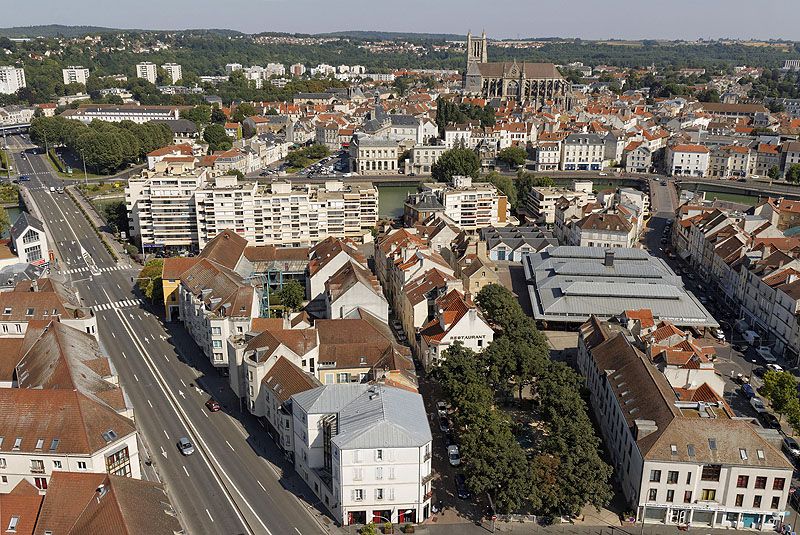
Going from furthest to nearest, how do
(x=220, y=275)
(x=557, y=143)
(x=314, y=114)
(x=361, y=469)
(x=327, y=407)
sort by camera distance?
(x=314, y=114) < (x=557, y=143) < (x=220, y=275) < (x=327, y=407) < (x=361, y=469)

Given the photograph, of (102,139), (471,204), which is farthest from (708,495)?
(102,139)

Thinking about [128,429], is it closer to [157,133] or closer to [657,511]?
[657,511]

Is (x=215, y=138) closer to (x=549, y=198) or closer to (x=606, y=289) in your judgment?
(x=549, y=198)

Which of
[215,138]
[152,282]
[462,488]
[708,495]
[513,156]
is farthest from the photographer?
[215,138]

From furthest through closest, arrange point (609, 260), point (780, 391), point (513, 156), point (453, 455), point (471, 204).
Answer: point (513, 156) < point (471, 204) < point (609, 260) < point (780, 391) < point (453, 455)

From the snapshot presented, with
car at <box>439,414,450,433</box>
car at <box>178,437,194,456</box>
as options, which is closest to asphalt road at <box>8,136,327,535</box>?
car at <box>178,437,194,456</box>

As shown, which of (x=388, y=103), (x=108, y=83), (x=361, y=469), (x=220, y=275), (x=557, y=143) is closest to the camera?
(x=361, y=469)

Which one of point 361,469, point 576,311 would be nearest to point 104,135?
point 576,311

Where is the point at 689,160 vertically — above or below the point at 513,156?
above
